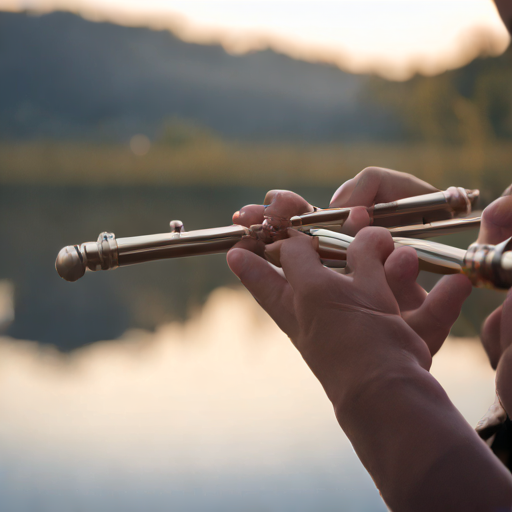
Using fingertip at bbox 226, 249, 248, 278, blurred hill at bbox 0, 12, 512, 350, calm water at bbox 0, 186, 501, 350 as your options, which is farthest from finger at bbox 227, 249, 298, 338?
blurred hill at bbox 0, 12, 512, 350

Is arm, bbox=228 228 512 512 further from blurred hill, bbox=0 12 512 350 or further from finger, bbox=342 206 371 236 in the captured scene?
blurred hill, bbox=0 12 512 350

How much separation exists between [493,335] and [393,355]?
1.7 inches

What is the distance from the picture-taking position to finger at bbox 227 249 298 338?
0.17m

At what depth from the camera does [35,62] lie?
Answer: 1.53 meters

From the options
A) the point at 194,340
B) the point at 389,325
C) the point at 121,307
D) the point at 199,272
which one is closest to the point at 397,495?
the point at 389,325

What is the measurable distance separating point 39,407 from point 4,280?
1.54 ft

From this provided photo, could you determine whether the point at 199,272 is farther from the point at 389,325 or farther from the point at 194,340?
the point at 389,325

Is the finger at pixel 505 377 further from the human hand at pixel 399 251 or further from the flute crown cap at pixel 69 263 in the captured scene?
the flute crown cap at pixel 69 263

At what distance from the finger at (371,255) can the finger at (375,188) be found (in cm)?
7

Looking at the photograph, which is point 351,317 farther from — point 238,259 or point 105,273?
point 105,273

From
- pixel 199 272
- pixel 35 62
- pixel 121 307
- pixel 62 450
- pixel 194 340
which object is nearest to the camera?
pixel 62 450

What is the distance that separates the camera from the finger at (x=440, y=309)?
0.49ft

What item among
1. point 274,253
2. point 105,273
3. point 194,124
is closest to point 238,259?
point 274,253

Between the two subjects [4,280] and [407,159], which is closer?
[4,280]
